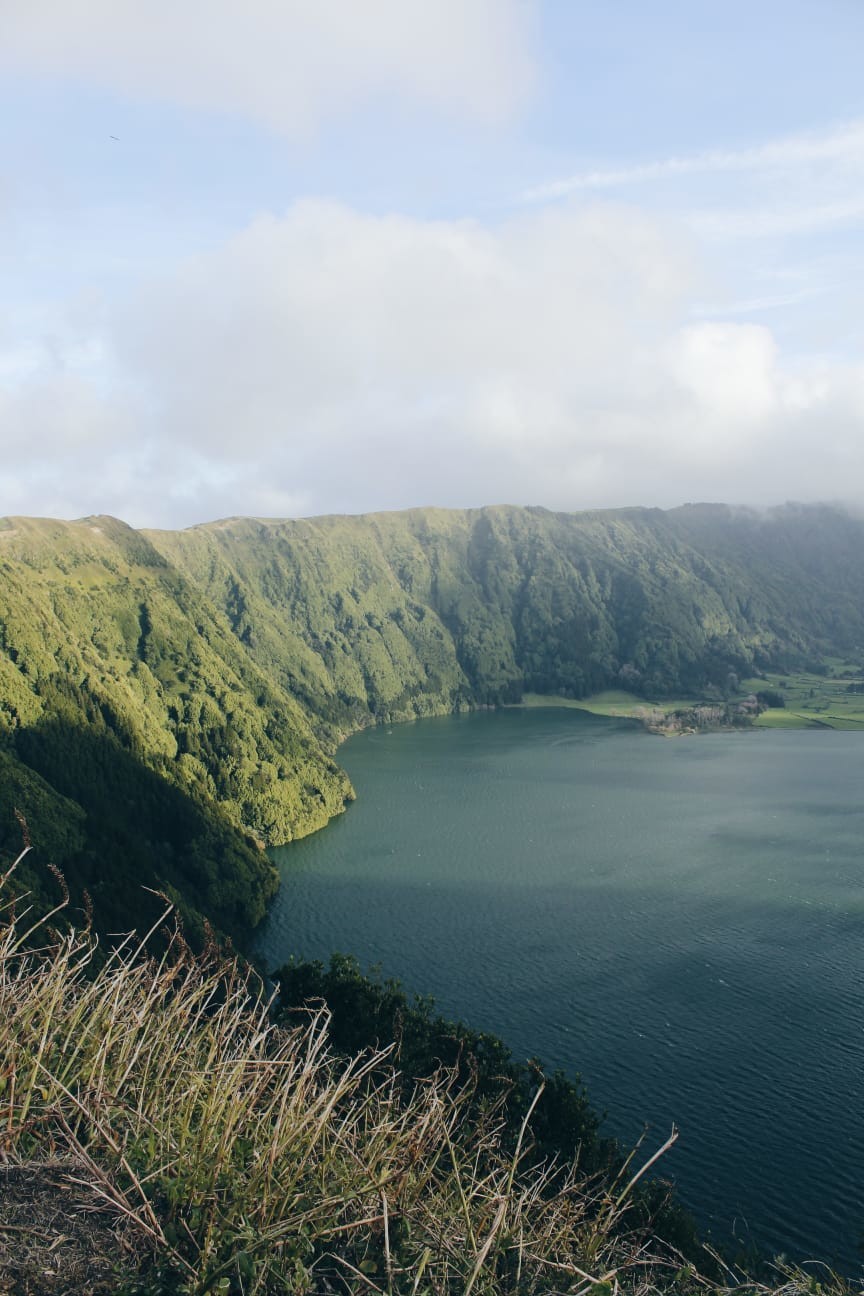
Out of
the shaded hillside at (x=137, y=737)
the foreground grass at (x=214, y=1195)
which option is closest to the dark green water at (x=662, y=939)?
the shaded hillside at (x=137, y=737)

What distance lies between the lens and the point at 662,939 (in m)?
65.8

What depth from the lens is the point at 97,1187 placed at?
35.6 feet

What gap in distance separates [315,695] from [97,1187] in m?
187

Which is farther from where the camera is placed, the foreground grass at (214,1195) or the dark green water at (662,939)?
the dark green water at (662,939)

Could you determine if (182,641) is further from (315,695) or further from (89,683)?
(315,695)

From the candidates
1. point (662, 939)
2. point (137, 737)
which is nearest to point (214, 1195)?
point (662, 939)

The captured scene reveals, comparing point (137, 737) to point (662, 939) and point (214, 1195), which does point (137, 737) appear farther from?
point (214, 1195)

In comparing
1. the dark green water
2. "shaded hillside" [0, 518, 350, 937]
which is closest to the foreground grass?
the dark green water

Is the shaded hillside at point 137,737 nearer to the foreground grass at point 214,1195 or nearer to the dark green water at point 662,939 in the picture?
the dark green water at point 662,939

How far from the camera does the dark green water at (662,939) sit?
40.9m

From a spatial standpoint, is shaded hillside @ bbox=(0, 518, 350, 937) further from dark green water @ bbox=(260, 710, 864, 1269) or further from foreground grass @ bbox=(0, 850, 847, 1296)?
foreground grass @ bbox=(0, 850, 847, 1296)

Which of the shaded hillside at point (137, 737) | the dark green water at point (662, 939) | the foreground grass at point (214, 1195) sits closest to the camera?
the foreground grass at point (214, 1195)

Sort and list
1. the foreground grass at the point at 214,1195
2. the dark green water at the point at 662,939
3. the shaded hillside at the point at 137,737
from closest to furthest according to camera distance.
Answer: the foreground grass at the point at 214,1195 → the dark green water at the point at 662,939 → the shaded hillside at the point at 137,737

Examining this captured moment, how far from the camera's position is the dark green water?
134 ft
